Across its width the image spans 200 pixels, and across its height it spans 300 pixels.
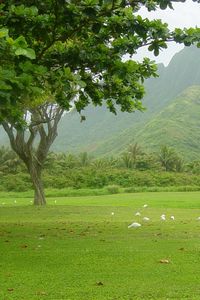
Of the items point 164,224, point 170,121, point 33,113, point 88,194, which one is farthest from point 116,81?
point 170,121

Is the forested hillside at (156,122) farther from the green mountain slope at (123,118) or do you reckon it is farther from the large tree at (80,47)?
the large tree at (80,47)

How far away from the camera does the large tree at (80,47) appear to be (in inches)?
261

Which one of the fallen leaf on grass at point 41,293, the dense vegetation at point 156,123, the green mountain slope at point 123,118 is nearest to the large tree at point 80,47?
the fallen leaf on grass at point 41,293

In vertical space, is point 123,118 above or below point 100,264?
above

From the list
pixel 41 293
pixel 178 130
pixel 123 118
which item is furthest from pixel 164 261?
pixel 123 118

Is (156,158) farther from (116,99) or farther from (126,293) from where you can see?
(126,293)

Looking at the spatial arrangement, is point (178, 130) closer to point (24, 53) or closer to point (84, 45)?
point (84, 45)

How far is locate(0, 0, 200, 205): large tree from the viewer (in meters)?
6.64

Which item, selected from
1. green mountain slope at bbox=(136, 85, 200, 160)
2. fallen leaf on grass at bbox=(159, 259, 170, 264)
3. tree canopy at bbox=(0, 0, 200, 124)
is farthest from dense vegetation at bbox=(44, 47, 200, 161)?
fallen leaf on grass at bbox=(159, 259, 170, 264)

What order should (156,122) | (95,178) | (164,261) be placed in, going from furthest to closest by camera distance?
(156,122) < (95,178) < (164,261)

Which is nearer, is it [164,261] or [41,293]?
[41,293]

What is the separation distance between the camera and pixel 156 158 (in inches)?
2323

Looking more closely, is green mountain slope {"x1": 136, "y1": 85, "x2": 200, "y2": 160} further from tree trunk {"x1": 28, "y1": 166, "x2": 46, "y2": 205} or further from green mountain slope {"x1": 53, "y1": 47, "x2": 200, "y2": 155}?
tree trunk {"x1": 28, "y1": 166, "x2": 46, "y2": 205}

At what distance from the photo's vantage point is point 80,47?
10250mm
